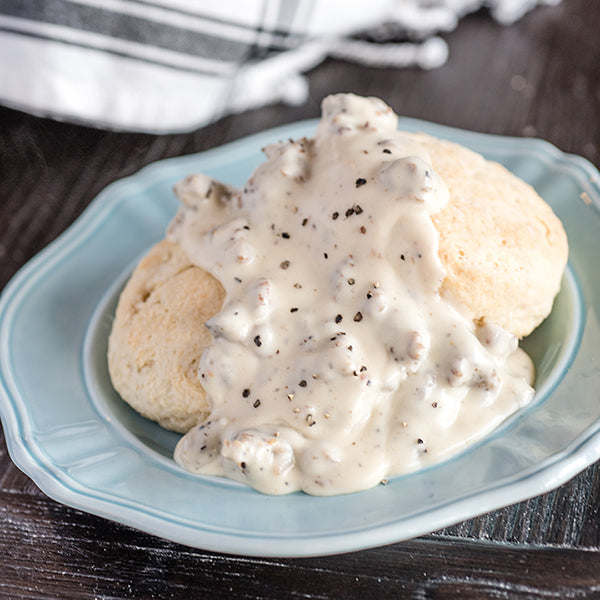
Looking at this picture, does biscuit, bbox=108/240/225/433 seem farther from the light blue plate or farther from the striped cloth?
the striped cloth

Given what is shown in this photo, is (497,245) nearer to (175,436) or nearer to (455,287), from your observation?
(455,287)

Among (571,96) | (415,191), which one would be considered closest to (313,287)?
(415,191)

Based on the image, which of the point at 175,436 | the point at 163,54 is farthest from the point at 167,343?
the point at 163,54

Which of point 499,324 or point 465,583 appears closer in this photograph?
point 465,583

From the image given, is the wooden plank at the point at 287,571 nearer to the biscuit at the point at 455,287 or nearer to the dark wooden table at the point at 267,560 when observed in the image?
the dark wooden table at the point at 267,560

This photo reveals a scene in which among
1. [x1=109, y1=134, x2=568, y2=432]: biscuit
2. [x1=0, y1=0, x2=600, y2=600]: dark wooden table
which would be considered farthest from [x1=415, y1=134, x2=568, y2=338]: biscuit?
[x1=0, y1=0, x2=600, y2=600]: dark wooden table

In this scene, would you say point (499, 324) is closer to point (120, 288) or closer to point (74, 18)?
point (120, 288)
